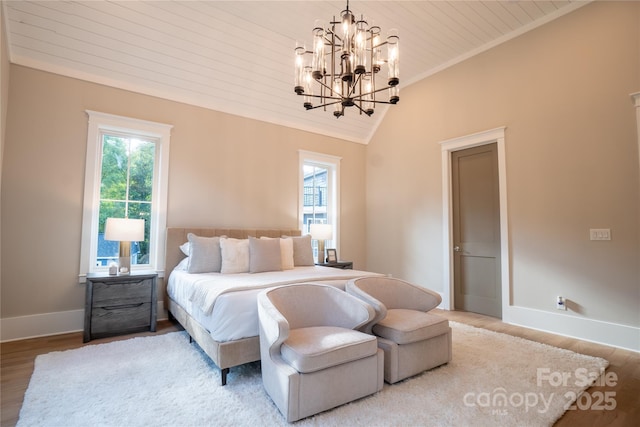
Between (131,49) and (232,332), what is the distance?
325cm

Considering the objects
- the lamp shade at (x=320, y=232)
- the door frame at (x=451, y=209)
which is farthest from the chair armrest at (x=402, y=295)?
the lamp shade at (x=320, y=232)

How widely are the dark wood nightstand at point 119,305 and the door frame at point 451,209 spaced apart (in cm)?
383

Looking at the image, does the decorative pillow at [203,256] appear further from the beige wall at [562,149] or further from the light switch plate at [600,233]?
the light switch plate at [600,233]

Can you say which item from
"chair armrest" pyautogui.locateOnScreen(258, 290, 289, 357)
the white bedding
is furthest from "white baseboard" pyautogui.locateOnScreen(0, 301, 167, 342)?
"chair armrest" pyautogui.locateOnScreen(258, 290, 289, 357)

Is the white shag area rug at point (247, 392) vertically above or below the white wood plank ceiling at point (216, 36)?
below

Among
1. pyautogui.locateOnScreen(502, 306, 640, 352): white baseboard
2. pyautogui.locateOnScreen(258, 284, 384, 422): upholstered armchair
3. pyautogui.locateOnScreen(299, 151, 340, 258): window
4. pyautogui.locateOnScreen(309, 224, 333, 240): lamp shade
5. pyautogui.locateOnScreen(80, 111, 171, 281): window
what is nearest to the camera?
pyautogui.locateOnScreen(258, 284, 384, 422): upholstered armchair

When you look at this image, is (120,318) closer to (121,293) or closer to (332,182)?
(121,293)

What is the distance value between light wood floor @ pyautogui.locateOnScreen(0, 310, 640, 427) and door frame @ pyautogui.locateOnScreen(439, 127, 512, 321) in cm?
60

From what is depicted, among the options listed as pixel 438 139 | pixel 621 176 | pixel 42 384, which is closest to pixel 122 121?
pixel 42 384

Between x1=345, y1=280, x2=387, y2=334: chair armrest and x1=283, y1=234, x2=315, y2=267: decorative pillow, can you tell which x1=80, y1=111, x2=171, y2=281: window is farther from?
x1=345, y1=280, x2=387, y2=334: chair armrest

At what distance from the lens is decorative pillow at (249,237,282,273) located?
346 centimetres

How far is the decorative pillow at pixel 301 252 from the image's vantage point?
4.13 m

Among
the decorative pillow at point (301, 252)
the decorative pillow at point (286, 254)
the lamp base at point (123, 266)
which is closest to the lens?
the lamp base at point (123, 266)

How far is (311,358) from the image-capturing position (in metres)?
1.82
